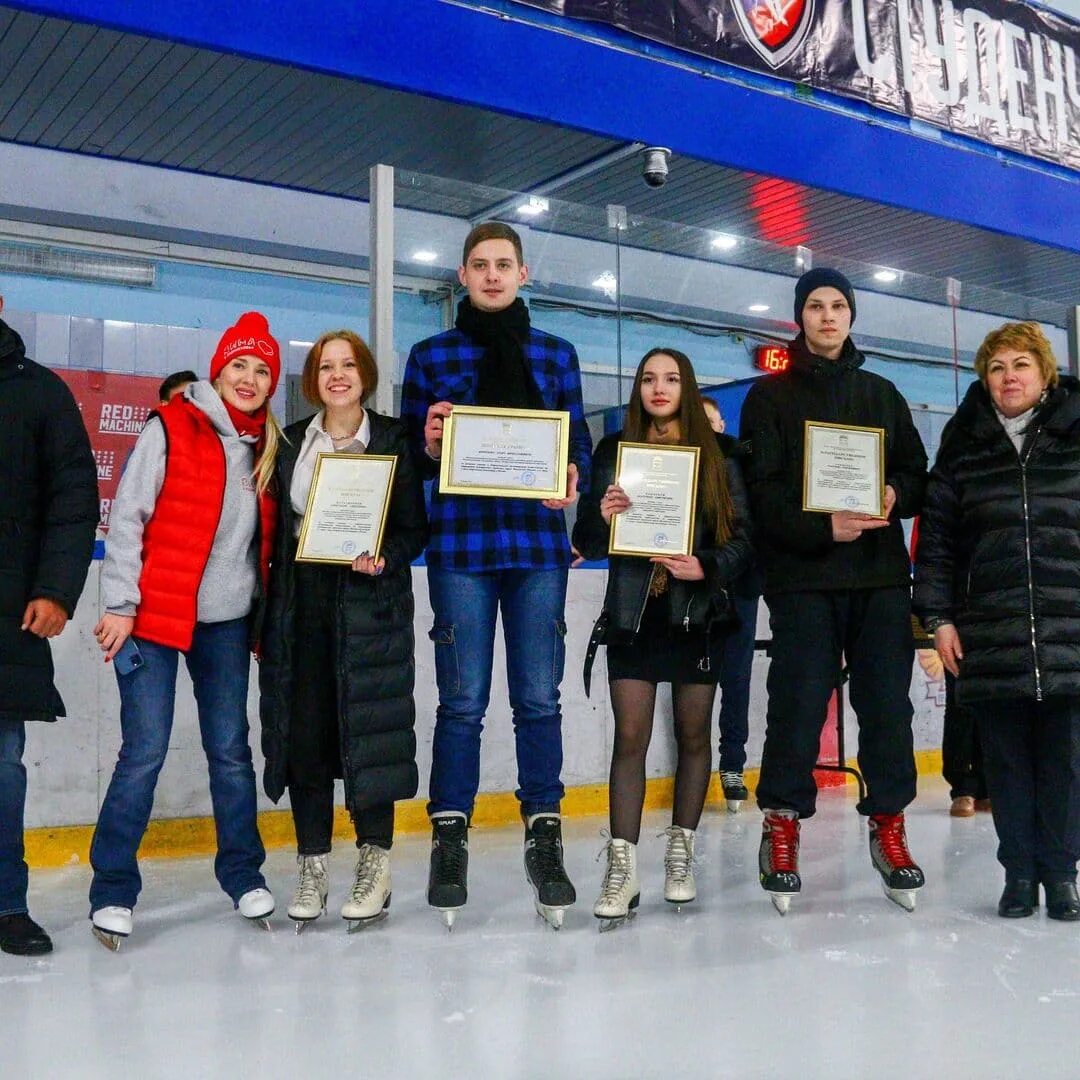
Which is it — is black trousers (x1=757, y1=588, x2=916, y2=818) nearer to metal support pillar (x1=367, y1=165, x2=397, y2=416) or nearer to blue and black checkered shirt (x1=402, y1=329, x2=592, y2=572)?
blue and black checkered shirt (x1=402, y1=329, x2=592, y2=572)

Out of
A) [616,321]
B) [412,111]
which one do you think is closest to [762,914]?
[616,321]

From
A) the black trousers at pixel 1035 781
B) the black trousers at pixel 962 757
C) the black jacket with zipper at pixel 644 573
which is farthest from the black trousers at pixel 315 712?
the black trousers at pixel 962 757

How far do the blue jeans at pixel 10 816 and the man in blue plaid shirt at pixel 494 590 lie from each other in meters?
0.85

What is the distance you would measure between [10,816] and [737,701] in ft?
9.49

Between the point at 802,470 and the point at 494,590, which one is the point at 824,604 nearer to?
the point at 802,470

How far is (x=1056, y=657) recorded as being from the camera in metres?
2.53

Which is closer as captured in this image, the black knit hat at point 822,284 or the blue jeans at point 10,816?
the blue jeans at point 10,816

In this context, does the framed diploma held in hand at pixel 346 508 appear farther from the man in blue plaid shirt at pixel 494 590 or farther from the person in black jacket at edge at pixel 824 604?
the person in black jacket at edge at pixel 824 604

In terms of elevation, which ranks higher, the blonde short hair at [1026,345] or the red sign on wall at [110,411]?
the red sign on wall at [110,411]

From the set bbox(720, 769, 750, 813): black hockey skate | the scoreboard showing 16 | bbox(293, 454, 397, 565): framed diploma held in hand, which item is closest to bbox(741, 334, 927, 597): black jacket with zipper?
bbox(293, 454, 397, 565): framed diploma held in hand

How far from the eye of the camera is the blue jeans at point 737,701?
4.55m

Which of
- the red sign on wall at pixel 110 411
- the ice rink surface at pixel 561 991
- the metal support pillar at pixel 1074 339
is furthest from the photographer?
the red sign on wall at pixel 110 411

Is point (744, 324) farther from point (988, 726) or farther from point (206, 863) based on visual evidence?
point (206, 863)

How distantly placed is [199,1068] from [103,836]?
2.83 feet
